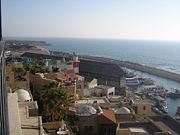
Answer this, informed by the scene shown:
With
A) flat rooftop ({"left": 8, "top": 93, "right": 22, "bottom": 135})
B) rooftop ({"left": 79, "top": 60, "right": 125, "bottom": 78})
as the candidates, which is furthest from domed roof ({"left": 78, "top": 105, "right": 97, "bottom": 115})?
rooftop ({"left": 79, "top": 60, "right": 125, "bottom": 78})

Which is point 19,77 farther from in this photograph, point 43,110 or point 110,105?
point 110,105

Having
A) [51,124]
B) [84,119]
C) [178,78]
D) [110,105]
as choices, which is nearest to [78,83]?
[110,105]

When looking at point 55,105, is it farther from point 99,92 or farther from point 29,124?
point 99,92

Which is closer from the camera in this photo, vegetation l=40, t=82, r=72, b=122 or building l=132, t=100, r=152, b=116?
vegetation l=40, t=82, r=72, b=122

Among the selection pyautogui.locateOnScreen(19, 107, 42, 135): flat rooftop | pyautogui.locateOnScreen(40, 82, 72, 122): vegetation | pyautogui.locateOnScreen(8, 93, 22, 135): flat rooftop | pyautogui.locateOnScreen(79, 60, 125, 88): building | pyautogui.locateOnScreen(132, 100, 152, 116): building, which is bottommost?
pyautogui.locateOnScreen(79, 60, 125, 88): building

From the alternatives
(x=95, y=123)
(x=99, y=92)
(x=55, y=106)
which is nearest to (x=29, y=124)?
(x=55, y=106)

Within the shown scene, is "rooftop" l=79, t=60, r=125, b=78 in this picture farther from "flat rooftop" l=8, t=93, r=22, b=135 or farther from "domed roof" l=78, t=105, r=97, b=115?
"flat rooftop" l=8, t=93, r=22, b=135

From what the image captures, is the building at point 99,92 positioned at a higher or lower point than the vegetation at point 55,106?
lower

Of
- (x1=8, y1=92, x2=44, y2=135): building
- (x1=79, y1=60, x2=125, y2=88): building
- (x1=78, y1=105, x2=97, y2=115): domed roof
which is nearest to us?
(x1=8, y1=92, x2=44, y2=135): building

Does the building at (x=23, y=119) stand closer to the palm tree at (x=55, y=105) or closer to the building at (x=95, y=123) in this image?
the palm tree at (x=55, y=105)

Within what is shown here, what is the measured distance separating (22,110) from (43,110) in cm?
410

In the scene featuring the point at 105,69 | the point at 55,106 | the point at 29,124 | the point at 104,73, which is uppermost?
the point at 29,124

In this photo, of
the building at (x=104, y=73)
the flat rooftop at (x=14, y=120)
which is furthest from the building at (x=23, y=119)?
the building at (x=104, y=73)

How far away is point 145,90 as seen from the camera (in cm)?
4922
